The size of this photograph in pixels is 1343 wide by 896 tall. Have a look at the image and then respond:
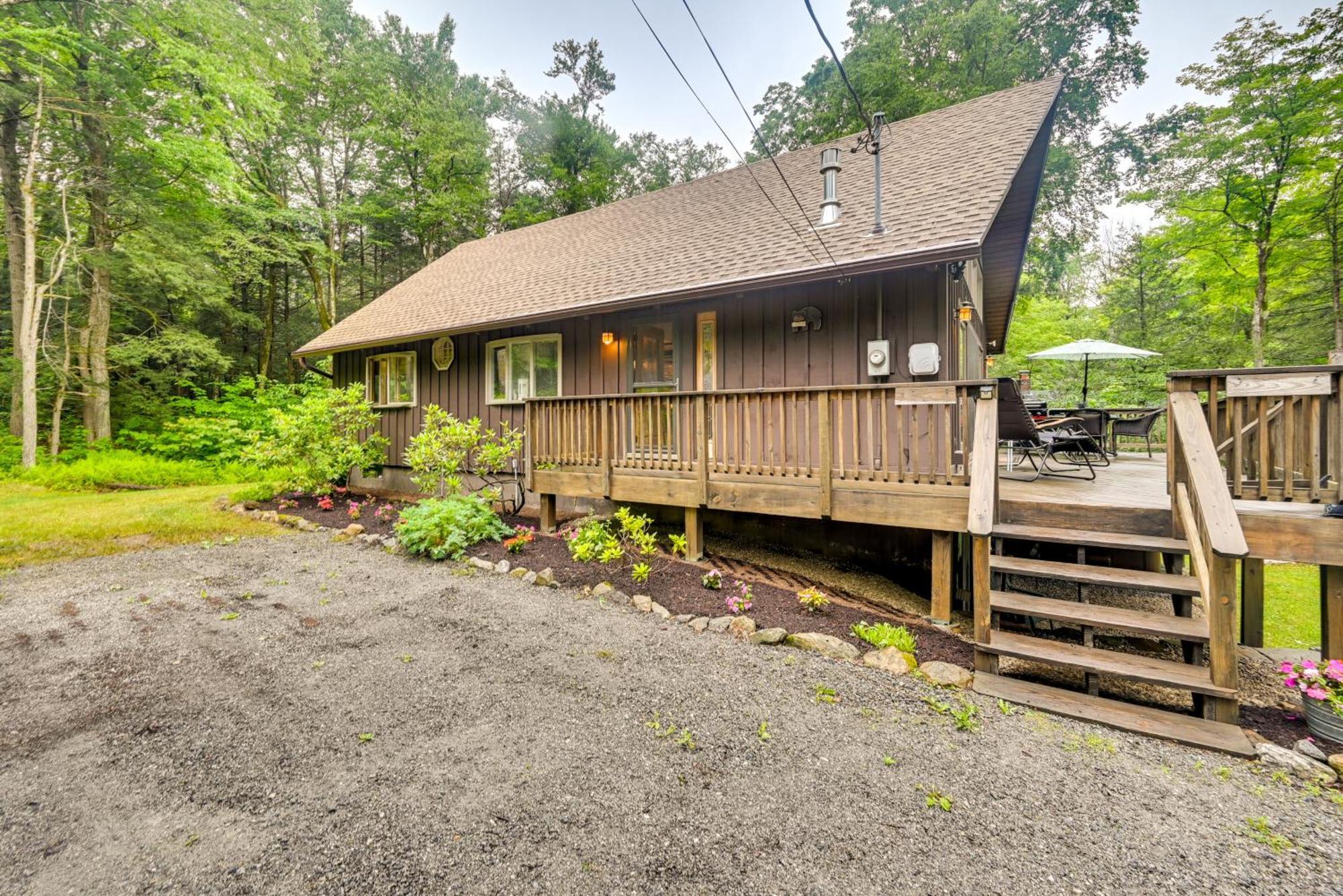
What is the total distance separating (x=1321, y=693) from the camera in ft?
8.29

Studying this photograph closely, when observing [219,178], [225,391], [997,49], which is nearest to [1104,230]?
[997,49]

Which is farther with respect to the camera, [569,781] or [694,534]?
[694,534]

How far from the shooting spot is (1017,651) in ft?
9.91

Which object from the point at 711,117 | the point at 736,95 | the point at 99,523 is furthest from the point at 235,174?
the point at 736,95

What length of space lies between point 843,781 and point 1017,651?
1.55 metres

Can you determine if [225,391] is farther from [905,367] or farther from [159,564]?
[905,367]

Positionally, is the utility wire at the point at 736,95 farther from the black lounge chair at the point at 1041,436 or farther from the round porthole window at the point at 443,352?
the round porthole window at the point at 443,352

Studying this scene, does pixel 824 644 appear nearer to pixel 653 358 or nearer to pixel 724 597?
pixel 724 597

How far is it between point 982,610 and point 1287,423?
216 cm

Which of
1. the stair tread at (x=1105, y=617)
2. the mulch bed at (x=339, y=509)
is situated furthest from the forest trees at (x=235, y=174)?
the stair tread at (x=1105, y=617)

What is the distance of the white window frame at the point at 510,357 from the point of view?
760cm

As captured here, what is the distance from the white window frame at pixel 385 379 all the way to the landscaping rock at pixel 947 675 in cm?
908

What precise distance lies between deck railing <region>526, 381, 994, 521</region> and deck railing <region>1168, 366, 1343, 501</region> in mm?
1296

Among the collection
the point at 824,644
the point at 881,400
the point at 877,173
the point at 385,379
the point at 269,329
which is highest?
the point at 269,329
